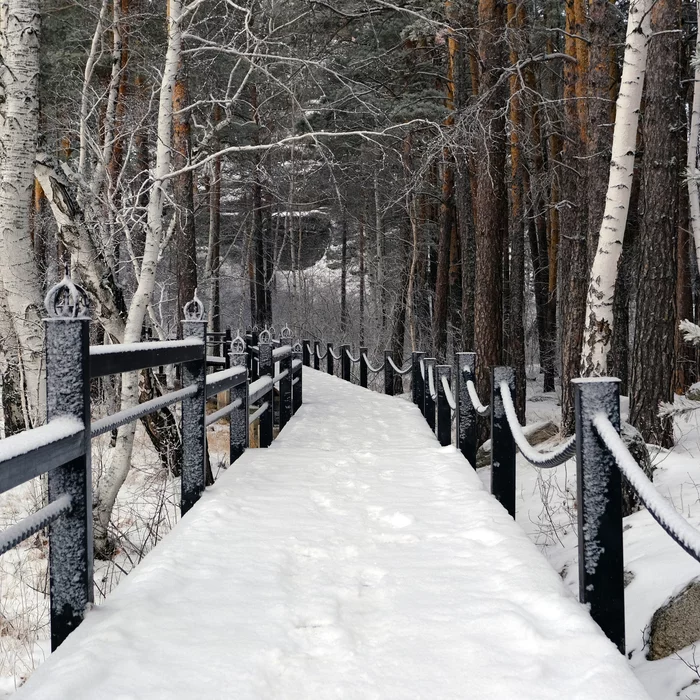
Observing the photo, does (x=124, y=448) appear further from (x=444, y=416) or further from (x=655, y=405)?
(x=655, y=405)

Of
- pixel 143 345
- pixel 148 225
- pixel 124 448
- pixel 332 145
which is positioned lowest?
pixel 124 448

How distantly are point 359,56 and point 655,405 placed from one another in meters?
14.2

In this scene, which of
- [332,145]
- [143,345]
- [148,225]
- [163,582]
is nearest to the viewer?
[163,582]

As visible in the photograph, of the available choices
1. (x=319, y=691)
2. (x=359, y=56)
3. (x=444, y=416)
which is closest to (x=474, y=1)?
(x=359, y=56)

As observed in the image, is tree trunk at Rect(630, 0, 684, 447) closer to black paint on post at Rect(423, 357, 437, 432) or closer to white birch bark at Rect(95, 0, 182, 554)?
black paint on post at Rect(423, 357, 437, 432)

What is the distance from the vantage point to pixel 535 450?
3488 mm

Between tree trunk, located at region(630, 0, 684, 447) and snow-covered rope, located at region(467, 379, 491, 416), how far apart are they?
12.8 ft

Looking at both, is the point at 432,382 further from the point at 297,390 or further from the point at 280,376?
the point at 297,390

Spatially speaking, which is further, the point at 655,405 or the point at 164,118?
the point at 655,405

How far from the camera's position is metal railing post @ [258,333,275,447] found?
25.1 ft

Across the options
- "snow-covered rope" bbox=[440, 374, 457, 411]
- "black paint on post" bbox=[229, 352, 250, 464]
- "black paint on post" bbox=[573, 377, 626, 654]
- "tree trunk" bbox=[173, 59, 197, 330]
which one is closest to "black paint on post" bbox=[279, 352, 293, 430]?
A: "snow-covered rope" bbox=[440, 374, 457, 411]

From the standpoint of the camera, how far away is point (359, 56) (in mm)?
19188

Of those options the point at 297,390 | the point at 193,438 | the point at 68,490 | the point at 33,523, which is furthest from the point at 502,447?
the point at 297,390

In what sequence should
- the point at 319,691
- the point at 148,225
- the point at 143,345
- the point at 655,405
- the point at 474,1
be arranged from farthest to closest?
1. the point at 474,1
2. the point at 655,405
3. the point at 148,225
4. the point at 143,345
5. the point at 319,691
